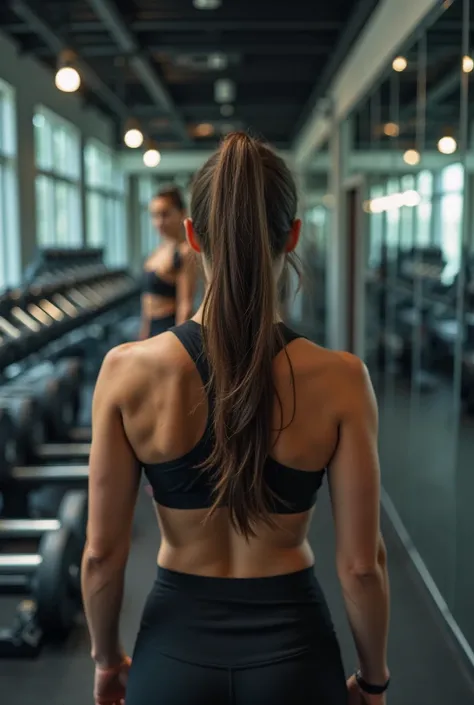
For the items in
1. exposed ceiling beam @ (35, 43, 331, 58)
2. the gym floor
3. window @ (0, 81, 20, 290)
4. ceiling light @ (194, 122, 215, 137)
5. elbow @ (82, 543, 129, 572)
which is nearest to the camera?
elbow @ (82, 543, 129, 572)

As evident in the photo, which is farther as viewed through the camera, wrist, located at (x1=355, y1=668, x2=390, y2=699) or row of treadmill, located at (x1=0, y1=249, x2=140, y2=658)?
row of treadmill, located at (x1=0, y1=249, x2=140, y2=658)

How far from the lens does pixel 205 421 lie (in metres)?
0.99

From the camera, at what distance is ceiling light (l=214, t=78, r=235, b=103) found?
901 cm

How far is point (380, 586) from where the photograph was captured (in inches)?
41.8

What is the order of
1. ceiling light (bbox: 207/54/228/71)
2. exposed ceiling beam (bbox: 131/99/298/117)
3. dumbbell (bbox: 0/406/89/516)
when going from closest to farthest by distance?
dumbbell (bbox: 0/406/89/516)
ceiling light (bbox: 207/54/228/71)
exposed ceiling beam (bbox: 131/99/298/117)

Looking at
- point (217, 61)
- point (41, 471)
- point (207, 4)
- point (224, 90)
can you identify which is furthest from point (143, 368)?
point (224, 90)

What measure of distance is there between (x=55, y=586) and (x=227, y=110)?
30.1ft

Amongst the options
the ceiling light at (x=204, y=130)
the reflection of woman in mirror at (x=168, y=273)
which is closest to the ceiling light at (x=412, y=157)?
the reflection of woman in mirror at (x=168, y=273)

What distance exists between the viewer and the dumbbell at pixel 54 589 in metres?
2.60

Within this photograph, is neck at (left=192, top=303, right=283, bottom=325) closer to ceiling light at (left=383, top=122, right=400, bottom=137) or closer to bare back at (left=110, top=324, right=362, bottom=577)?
bare back at (left=110, top=324, right=362, bottom=577)

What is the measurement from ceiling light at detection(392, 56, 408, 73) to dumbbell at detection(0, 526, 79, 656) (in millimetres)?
2571

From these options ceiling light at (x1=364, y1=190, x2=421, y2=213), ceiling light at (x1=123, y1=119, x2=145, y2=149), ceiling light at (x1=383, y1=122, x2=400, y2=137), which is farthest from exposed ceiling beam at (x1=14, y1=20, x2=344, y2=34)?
ceiling light at (x1=383, y1=122, x2=400, y2=137)

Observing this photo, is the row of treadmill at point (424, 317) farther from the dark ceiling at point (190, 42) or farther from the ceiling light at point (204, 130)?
the ceiling light at point (204, 130)

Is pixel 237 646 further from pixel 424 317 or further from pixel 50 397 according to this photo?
pixel 50 397
